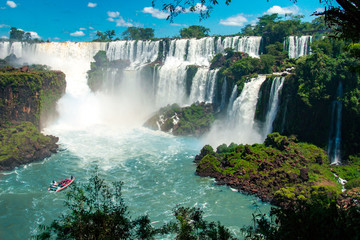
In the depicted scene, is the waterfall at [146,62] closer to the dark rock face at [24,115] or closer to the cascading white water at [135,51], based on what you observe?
the cascading white water at [135,51]

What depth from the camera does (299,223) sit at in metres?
7.27

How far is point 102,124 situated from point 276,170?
81.8ft

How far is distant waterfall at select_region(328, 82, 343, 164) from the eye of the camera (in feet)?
77.9

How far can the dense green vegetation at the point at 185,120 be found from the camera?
1395 inches

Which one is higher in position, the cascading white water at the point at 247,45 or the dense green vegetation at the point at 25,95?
the cascading white water at the point at 247,45

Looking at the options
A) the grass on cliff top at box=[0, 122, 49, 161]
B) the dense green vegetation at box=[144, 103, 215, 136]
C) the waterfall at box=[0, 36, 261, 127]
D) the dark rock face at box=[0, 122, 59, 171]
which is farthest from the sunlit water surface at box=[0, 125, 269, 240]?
the waterfall at box=[0, 36, 261, 127]

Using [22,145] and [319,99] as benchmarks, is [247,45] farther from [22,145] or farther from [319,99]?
[22,145]

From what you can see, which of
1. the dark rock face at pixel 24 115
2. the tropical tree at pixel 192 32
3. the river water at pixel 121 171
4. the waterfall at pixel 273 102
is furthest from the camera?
the tropical tree at pixel 192 32

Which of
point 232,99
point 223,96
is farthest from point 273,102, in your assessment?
point 223,96

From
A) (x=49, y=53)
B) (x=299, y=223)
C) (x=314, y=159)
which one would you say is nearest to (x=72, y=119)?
(x=49, y=53)

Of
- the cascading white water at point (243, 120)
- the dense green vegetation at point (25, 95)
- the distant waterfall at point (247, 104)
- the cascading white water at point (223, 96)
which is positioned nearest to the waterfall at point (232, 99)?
the cascading white water at point (243, 120)

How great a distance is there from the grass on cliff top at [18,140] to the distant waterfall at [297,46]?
2982 cm

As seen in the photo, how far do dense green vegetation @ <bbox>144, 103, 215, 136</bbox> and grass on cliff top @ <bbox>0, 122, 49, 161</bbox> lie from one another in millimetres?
13068

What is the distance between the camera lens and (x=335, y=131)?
24.2 metres
